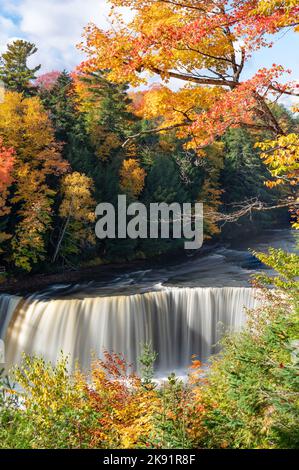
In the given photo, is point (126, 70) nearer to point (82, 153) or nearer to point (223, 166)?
point (82, 153)

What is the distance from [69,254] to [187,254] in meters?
9.84

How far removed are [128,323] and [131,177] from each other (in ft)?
50.0

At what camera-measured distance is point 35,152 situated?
2342 centimetres

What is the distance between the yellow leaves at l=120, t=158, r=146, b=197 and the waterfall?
13086mm

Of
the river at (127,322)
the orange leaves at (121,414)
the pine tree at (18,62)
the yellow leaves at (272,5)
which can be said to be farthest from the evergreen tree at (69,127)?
the yellow leaves at (272,5)

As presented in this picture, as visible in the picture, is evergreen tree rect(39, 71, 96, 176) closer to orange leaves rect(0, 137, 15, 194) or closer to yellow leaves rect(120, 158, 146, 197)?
yellow leaves rect(120, 158, 146, 197)

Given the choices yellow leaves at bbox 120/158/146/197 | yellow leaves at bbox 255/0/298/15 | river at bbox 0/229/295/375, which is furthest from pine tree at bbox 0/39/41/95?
yellow leaves at bbox 255/0/298/15

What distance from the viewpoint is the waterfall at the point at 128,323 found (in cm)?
1680

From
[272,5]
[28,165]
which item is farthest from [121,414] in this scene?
[28,165]

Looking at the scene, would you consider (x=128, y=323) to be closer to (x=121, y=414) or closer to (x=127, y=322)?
(x=127, y=322)

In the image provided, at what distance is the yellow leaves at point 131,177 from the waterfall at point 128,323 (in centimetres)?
1309

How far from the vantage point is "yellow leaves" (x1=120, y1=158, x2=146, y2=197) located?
97.8ft

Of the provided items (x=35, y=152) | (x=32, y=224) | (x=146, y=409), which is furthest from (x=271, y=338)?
(x=35, y=152)
